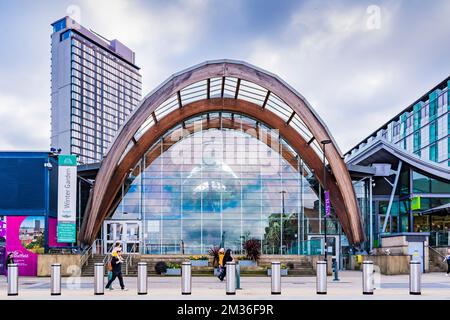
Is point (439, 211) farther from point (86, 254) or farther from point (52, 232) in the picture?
point (52, 232)

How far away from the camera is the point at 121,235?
4231 centimetres

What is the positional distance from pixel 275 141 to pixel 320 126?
5.16 m

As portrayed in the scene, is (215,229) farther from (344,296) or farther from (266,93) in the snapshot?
(344,296)

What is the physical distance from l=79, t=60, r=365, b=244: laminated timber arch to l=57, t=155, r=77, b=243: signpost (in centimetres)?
458

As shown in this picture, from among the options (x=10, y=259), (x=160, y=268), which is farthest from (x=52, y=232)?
(x=160, y=268)

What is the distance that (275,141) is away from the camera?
4438 cm

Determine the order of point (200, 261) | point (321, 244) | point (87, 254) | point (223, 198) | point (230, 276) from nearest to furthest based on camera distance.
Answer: point (230, 276), point (200, 261), point (87, 254), point (321, 244), point (223, 198)

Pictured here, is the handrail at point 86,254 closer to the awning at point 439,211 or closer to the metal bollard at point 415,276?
the metal bollard at point 415,276

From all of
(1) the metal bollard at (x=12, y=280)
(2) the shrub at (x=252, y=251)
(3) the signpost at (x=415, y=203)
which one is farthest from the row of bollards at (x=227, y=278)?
(3) the signpost at (x=415, y=203)

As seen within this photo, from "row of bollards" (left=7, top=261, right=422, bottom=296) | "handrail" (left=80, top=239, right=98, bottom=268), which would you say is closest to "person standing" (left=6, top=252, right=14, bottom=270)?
"handrail" (left=80, top=239, right=98, bottom=268)

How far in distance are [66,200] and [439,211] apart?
2969 cm

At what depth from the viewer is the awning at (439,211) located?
45.3 m

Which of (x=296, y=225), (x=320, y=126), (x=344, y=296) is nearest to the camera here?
(x=344, y=296)

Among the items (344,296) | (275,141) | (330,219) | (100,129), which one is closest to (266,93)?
(275,141)
